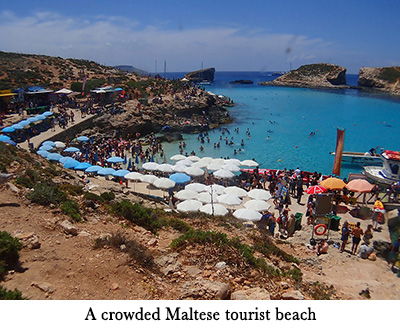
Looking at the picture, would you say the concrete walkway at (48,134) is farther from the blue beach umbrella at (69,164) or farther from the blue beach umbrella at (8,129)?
the blue beach umbrella at (69,164)

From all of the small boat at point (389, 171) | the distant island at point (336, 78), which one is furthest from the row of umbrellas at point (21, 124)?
the distant island at point (336, 78)

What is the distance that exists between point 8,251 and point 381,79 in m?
123

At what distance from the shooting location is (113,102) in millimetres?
40031

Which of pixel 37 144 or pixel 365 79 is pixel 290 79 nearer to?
pixel 365 79

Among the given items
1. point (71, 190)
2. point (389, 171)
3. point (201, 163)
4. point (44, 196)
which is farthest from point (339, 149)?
point (44, 196)

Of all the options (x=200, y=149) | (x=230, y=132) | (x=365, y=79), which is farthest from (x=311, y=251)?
(x=365, y=79)

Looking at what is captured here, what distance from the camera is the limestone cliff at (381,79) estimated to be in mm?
95219

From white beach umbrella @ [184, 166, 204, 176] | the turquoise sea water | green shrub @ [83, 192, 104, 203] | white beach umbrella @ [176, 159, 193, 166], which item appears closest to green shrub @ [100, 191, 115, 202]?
green shrub @ [83, 192, 104, 203]

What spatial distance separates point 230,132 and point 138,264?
34.2 m

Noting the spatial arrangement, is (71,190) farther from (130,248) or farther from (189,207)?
(130,248)

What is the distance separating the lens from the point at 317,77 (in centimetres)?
11781

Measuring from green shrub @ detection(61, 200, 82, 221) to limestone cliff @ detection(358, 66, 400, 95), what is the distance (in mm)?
105830

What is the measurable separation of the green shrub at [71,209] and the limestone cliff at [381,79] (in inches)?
4167

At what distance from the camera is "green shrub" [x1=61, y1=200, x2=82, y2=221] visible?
8.71 metres
